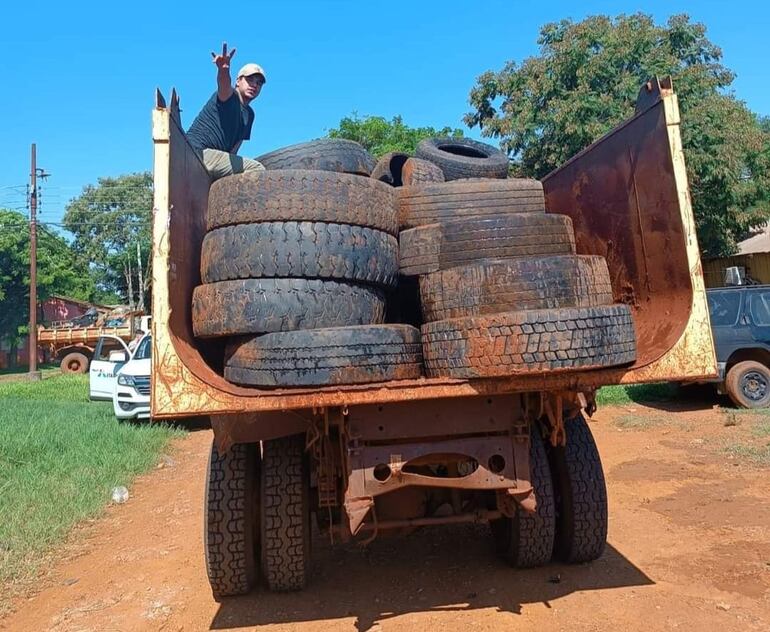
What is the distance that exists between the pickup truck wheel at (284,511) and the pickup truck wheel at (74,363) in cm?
2607

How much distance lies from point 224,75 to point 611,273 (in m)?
2.96

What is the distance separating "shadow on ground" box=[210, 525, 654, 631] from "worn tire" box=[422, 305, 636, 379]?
1551mm

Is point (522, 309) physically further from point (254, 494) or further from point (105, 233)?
point (105, 233)

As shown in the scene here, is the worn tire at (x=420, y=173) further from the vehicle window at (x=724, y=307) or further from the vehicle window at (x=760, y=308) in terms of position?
the vehicle window at (x=760, y=308)

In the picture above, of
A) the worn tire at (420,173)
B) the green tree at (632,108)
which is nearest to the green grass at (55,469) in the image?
the worn tire at (420,173)

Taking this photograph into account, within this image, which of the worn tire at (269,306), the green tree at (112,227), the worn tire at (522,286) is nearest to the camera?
the worn tire at (522,286)

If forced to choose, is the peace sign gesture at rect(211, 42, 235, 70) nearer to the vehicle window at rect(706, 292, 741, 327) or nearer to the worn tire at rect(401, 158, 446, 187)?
the worn tire at rect(401, 158, 446, 187)

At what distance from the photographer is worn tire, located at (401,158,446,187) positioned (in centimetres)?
511

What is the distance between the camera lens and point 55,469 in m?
7.24

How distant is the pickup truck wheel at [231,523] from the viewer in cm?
369

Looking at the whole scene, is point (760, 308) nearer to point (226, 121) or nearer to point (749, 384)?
point (749, 384)

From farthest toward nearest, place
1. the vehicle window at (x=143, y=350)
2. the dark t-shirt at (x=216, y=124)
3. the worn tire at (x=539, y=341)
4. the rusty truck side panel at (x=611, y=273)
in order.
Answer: the vehicle window at (x=143, y=350) → the dark t-shirt at (x=216, y=124) → the rusty truck side panel at (x=611, y=273) → the worn tire at (x=539, y=341)

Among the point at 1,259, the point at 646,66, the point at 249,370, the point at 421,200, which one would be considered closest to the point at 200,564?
the point at 249,370

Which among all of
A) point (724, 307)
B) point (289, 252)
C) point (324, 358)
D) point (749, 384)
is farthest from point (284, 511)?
point (724, 307)
